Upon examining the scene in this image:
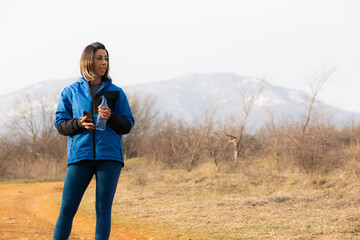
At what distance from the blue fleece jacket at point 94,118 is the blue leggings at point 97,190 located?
7 cm

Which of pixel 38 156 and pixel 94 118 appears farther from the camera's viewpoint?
pixel 38 156

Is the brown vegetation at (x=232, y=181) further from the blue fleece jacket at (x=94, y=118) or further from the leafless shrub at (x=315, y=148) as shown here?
the blue fleece jacket at (x=94, y=118)

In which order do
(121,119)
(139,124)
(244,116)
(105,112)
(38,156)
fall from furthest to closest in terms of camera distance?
(139,124)
(38,156)
(244,116)
(121,119)
(105,112)

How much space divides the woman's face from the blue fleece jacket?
9 centimetres

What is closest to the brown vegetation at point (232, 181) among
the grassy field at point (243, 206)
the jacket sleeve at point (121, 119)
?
the grassy field at point (243, 206)

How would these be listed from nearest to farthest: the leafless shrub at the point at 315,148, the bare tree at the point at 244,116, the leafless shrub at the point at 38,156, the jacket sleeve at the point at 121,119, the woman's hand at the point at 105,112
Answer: the woman's hand at the point at 105,112, the jacket sleeve at the point at 121,119, the leafless shrub at the point at 315,148, the bare tree at the point at 244,116, the leafless shrub at the point at 38,156

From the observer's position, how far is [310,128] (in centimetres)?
1081

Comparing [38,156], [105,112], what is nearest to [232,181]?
[105,112]

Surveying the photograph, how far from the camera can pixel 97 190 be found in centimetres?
300

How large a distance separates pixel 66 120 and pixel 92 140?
12.9 inches

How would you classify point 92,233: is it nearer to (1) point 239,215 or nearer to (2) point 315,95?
(1) point 239,215

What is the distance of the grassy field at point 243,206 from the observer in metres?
5.34

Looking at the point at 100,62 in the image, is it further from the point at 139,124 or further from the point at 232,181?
the point at 139,124

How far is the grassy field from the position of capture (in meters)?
5.34
